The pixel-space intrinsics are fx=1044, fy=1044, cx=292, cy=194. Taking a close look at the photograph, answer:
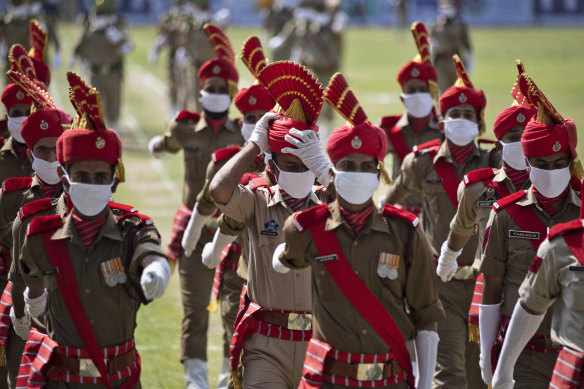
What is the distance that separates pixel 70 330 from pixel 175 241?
4.30 metres

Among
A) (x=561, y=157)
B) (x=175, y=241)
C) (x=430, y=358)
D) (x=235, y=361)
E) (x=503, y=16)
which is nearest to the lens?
(x=430, y=358)

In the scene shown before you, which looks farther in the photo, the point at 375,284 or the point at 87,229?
the point at 87,229

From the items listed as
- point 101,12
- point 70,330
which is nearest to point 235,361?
point 70,330

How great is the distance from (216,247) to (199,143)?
8.22 ft

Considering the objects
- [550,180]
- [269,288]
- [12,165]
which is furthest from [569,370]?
[12,165]

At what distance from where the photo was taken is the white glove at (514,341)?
6020mm

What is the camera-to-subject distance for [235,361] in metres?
7.07

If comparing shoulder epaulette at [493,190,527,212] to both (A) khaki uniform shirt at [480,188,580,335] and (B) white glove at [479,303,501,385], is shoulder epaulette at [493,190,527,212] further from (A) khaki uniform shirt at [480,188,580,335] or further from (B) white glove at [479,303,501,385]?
(B) white glove at [479,303,501,385]

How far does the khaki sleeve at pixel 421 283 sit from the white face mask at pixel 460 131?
10.9 feet

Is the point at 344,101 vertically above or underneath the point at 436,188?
above

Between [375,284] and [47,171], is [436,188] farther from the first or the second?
[375,284]

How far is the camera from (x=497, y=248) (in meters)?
6.76

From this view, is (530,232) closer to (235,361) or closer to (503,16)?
(235,361)

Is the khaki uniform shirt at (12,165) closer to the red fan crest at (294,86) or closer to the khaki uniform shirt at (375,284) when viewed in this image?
the red fan crest at (294,86)
